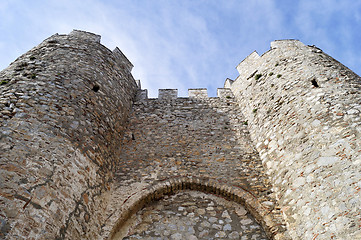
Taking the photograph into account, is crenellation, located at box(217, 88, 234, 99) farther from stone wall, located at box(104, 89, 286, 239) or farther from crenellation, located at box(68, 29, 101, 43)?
crenellation, located at box(68, 29, 101, 43)

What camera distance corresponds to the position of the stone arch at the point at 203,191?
4.63m

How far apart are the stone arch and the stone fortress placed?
0.02 metres

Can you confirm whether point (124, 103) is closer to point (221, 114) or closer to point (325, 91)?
point (221, 114)

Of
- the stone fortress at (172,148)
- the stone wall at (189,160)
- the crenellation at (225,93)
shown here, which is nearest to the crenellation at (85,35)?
the stone fortress at (172,148)

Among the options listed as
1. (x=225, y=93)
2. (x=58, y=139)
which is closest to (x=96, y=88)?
(x=58, y=139)

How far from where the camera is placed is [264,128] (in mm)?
6094

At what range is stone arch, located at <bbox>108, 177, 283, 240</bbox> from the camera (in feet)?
→ 15.2

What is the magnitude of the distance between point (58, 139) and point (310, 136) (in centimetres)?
402

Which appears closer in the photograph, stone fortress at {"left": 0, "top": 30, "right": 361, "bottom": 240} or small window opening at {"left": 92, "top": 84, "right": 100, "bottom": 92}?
stone fortress at {"left": 0, "top": 30, "right": 361, "bottom": 240}

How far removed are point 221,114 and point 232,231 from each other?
337 centimetres

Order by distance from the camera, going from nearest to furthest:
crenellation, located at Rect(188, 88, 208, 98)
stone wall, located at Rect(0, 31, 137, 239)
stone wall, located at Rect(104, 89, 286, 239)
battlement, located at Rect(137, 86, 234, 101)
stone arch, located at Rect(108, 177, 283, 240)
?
stone wall, located at Rect(0, 31, 137, 239) → stone arch, located at Rect(108, 177, 283, 240) → stone wall, located at Rect(104, 89, 286, 239) → battlement, located at Rect(137, 86, 234, 101) → crenellation, located at Rect(188, 88, 208, 98)

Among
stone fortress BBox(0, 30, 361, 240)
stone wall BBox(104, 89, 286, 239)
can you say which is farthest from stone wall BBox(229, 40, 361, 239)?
stone wall BBox(104, 89, 286, 239)

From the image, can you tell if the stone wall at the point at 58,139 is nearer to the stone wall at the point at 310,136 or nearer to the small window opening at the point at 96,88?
the small window opening at the point at 96,88

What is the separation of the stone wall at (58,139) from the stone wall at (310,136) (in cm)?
306
